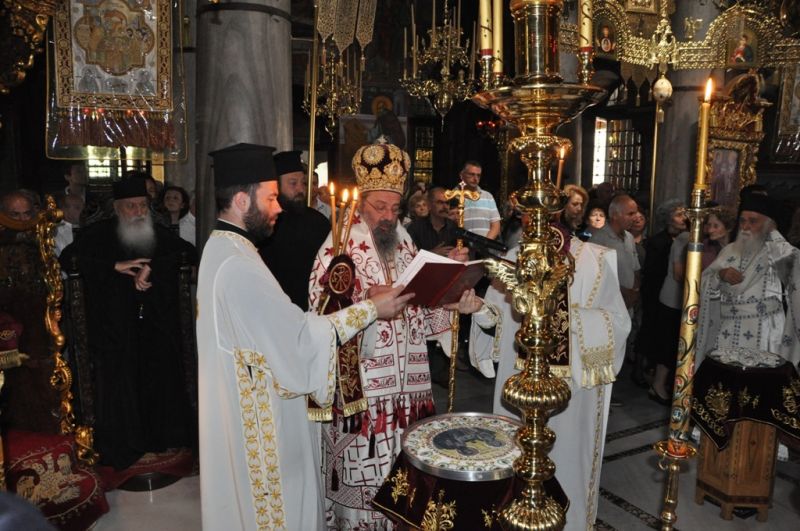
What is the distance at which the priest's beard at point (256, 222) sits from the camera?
253cm

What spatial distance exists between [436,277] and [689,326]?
114cm

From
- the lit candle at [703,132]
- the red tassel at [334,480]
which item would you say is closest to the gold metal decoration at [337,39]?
the red tassel at [334,480]

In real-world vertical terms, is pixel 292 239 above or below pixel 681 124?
below

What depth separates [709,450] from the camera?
12.9ft

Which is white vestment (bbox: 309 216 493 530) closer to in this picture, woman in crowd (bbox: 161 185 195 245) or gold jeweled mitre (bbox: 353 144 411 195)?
gold jeweled mitre (bbox: 353 144 411 195)

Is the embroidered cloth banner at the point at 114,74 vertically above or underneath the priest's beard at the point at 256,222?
above

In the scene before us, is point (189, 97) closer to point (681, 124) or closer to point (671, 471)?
point (681, 124)

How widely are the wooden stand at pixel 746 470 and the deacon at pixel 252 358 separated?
2.48 meters

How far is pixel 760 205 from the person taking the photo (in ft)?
14.9

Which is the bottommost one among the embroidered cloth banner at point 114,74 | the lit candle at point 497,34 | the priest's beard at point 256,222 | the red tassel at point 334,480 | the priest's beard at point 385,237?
the red tassel at point 334,480

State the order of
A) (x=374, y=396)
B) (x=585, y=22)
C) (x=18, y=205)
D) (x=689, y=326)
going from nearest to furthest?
1. (x=585, y=22)
2. (x=689, y=326)
3. (x=374, y=396)
4. (x=18, y=205)

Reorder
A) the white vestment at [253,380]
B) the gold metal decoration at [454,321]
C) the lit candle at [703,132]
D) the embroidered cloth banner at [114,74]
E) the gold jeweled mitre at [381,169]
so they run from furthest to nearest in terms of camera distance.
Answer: the embroidered cloth banner at [114,74] → the gold jeweled mitre at [381,169] → the gold metal decoration at [454,321] → the white vestment at [253,380] → the lit candle at [703,132]

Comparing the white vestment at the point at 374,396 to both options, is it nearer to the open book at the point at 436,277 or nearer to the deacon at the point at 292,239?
the open book at the point at 436,277

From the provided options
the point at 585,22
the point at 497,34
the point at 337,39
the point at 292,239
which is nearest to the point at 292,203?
the point at 292,239
